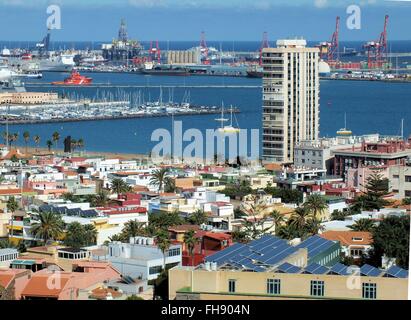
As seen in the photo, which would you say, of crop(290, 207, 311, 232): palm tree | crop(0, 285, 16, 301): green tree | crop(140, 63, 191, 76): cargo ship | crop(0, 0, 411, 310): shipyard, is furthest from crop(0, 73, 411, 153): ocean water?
crop(0, 285, 16, 301): green tree

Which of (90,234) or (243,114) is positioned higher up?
(90,234)

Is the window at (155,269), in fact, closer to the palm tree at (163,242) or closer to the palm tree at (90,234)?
the palm tree at (163,242)

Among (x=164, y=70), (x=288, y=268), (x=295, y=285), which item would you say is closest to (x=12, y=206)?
(x=288, y=268)

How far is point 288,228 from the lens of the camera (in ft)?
19.4

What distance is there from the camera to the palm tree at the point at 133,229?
19.1 ft

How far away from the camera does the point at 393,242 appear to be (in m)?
5.08

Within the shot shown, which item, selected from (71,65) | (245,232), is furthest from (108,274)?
(71,65)

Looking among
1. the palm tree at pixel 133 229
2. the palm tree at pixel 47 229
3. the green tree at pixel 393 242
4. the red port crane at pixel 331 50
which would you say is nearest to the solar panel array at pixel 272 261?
the green tree at pixel 393 242

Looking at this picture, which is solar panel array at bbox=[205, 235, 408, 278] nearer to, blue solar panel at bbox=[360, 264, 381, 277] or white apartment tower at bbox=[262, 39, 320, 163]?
blue solar panel at bbox=[360, 264, 381, 277]

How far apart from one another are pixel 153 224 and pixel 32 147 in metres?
7.60

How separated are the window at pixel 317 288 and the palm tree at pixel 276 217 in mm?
2122

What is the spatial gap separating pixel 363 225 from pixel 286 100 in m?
5.34

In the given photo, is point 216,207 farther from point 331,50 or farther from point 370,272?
point 331,50

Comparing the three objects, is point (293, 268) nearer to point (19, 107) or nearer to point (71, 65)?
point (19, 107)
